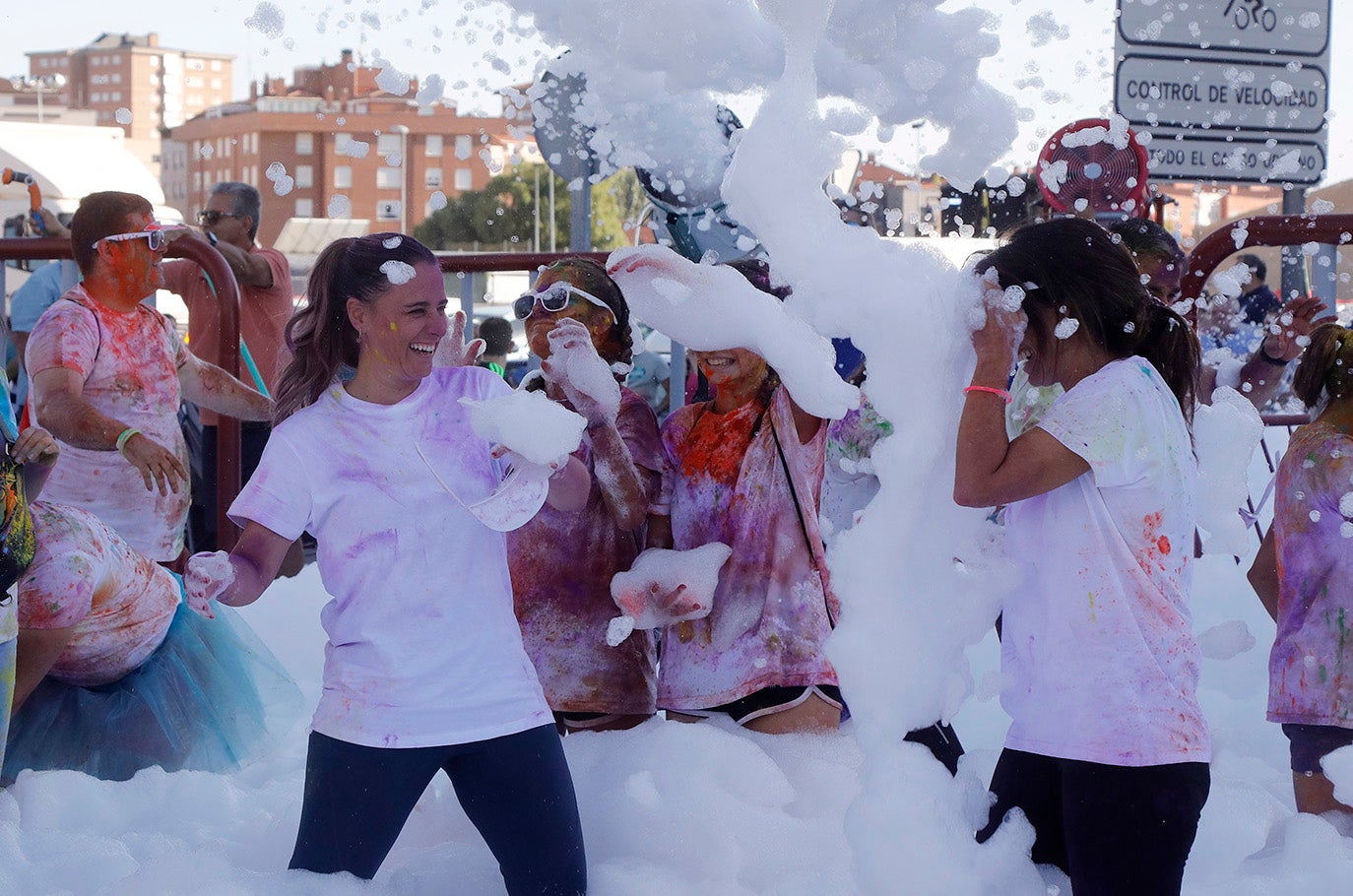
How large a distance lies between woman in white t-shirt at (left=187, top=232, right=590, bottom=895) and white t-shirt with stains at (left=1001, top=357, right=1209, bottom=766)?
85 cm

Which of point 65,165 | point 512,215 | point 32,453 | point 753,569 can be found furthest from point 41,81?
point 512,215

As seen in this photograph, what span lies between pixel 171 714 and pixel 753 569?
1.87 metres

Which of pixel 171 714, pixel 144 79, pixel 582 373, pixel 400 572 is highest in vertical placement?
pixel 144 79

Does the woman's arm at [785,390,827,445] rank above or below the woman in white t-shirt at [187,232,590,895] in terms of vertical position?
above

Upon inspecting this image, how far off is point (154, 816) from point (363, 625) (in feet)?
4.80

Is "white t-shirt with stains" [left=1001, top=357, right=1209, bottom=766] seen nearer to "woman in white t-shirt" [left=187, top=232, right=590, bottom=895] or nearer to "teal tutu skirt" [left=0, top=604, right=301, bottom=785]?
"woman in white t-shirt" [left=187, top=232, right=590, bottom=895]

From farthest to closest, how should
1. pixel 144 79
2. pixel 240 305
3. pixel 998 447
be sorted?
pixel 144 79 < pixel 240 305 < pixel 998 447

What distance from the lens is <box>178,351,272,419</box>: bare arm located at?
4121 mm

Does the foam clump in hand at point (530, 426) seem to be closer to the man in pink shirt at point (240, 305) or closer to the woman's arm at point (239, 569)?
the woman's arm at point (239, 569)

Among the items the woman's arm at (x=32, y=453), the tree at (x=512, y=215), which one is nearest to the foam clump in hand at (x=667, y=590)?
the woman's arm at (x=32, y=453)

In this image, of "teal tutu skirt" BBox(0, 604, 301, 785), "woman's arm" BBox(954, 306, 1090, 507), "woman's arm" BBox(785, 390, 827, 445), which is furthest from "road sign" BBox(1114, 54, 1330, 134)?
"teal tutu skirt" BBox(0, 604, 301, 785)

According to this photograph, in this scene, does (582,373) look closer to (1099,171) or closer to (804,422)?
(804,422)

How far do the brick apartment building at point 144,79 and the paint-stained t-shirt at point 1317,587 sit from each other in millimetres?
85616

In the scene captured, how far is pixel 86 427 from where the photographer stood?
146 inches
